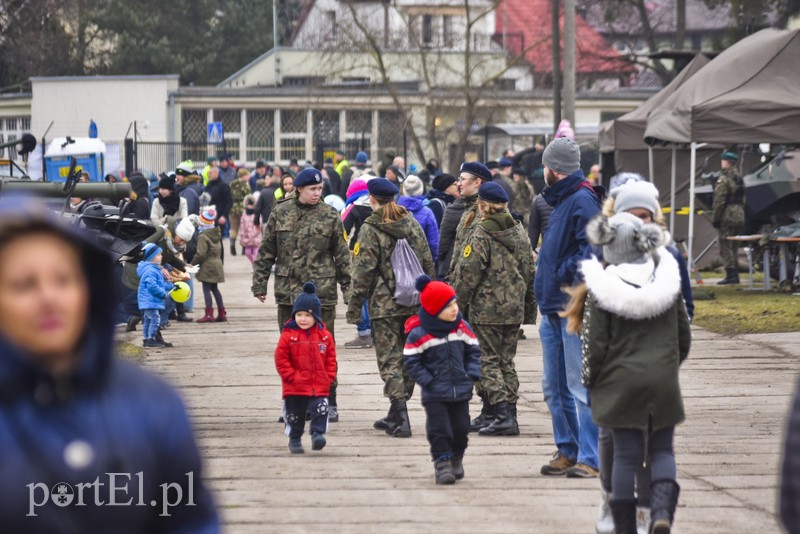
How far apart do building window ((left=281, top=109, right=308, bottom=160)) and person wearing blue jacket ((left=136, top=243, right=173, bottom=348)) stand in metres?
34.6

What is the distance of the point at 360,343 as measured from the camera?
15.7 meters

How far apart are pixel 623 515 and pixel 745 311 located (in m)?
12.0

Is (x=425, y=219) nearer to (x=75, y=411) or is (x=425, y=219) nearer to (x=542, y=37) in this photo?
(x=75, y=411)

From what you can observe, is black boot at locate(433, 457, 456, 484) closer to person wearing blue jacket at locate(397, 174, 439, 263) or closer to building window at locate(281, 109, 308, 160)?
person wearing blue jacket at locate(397, 174, 439, 263)

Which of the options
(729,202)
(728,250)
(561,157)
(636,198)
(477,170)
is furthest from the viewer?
(728,250)

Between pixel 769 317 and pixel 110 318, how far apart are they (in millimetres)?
15558

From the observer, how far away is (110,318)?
9.13 feet

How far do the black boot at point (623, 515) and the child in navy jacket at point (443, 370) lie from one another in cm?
192

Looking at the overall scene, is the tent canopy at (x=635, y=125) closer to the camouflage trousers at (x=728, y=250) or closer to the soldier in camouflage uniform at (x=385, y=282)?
the camouflage trousers at (x=728, y=250)

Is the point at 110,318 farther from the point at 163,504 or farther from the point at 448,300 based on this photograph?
the point at 448,300

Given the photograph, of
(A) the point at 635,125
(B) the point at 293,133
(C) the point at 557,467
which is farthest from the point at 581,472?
(B) the point at 293,133

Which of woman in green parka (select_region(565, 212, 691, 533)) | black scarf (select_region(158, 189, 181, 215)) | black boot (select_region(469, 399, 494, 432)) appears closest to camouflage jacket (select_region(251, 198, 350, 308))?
black boot (select_region(469, 399, 494, 432))

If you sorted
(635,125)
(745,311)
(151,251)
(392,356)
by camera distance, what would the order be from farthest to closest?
1. (635,125)
2. (745,311)
3. (151,251)
4. (392,356)

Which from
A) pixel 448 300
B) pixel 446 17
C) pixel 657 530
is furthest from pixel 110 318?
pixel 446 17
